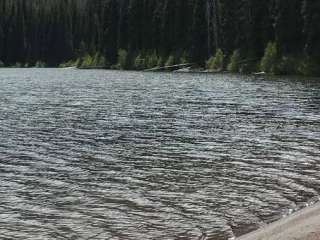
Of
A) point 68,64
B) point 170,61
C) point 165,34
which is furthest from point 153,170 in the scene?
point 68,64

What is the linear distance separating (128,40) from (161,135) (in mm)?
107957

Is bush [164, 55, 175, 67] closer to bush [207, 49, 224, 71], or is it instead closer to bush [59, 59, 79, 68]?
bush [207, 49, 224, 71]

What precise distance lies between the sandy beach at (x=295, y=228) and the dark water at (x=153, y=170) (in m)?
0.68

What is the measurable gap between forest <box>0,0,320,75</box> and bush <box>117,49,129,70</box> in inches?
8.8

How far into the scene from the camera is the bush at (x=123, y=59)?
427 feet

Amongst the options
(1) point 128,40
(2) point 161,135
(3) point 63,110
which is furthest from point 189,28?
(2) point 161,135

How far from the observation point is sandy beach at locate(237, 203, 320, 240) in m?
10.9

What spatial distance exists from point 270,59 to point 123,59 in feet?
168

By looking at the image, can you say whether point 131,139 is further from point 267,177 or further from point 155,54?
point 155,54

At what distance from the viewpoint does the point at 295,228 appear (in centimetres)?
1167

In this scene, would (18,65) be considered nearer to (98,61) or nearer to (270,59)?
(98,61)

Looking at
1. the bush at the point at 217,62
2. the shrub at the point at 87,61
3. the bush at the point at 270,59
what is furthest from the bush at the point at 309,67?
the shrub at the point at 87,61

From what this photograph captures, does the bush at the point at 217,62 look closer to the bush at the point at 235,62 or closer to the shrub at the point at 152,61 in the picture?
the bush at the point at 235,62

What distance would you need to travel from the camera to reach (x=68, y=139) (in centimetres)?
2667
